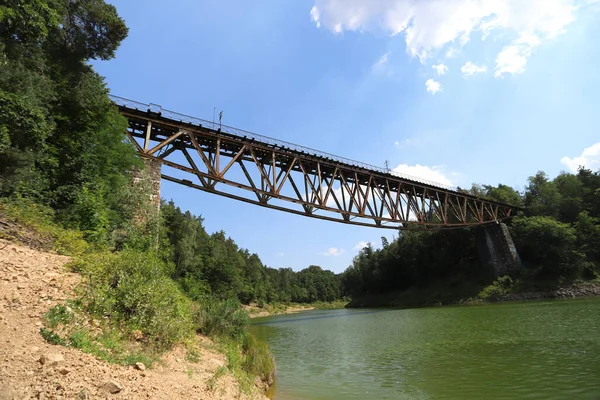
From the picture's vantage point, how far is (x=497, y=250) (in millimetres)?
51625

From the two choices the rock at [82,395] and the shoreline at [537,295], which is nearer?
the rock at [82,395]

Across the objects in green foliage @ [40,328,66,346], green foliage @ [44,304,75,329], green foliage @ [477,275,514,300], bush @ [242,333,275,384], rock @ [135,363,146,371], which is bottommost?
bush @ [242,333,275,384]

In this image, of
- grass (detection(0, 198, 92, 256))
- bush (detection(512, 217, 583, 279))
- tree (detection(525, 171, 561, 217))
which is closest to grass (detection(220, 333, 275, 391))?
grass (detection(0, 198, 92, 256))

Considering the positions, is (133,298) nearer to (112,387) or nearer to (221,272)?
(112,387)

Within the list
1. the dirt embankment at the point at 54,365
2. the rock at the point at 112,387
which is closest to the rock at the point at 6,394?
the dirt embankment at the point at 54,365

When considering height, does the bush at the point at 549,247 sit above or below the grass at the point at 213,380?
above

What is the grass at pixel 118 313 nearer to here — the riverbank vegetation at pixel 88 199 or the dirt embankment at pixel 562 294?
the riverbank vegetation at pixel 88 199

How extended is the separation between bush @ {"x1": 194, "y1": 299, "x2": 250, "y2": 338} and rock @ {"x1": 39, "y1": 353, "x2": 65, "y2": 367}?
7.21 m

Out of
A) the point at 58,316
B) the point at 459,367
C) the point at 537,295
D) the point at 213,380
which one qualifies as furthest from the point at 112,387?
the point at 537,295

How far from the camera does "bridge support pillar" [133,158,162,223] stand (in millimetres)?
17198

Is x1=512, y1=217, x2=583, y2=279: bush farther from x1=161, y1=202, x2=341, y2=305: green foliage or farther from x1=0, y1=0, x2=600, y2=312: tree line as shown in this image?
x1=0, y1=0, x2=600, y2=312: tree line

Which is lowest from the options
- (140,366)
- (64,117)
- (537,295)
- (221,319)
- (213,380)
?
(213,380)

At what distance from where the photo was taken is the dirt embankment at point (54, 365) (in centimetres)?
421

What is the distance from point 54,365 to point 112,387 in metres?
0.88
